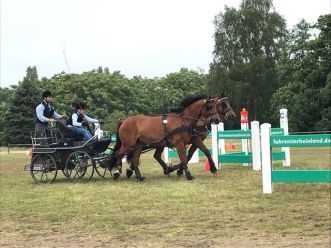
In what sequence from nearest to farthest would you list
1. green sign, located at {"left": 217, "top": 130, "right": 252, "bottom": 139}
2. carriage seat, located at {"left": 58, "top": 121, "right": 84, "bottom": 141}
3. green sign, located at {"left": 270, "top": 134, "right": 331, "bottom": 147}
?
green sign, located at {"left": 270, "top": 134, "right": 331, "bottom": 147} → carriage seat, located at {"left": 58, "top": 121, "right": 84, "bottom": 141} → green sign, located at {"left": 217, "top": 130, "right": 252, "bottom": 139}

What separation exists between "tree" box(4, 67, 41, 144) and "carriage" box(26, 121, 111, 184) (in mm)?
42744

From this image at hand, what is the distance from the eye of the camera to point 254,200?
8.82 metres

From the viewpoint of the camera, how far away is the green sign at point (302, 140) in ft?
29.4

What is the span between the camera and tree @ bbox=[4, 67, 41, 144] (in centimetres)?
5516

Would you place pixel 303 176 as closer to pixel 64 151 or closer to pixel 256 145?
pixel 256 145

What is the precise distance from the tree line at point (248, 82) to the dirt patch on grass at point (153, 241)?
3346 centimetres

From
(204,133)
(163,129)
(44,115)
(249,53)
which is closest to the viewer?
(163,129)

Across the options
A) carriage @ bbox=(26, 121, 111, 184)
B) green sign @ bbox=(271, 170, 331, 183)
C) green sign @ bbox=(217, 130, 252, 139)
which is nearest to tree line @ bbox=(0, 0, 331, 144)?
green sign @ bbox=(217, 130, 252, 139)

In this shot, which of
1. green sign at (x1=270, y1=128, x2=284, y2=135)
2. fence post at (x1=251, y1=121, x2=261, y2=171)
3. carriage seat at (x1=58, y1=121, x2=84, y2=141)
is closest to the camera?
carriage seat at (x1=58, y1=121, x2=84, y2=141)

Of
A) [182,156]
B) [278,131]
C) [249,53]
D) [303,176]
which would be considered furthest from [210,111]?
[249,53]

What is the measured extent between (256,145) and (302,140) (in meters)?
4.52

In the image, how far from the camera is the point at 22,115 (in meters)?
55.3

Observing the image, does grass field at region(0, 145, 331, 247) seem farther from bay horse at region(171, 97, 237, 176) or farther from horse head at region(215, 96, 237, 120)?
horse head at region(215, 96, 237, 120)

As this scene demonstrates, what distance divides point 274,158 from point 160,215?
8.13m
